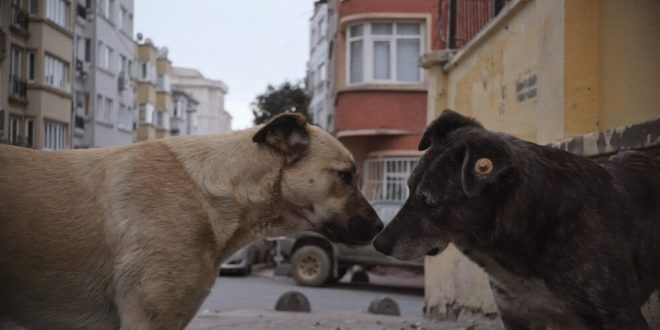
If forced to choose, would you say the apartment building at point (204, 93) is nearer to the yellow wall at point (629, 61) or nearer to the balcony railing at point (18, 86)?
the balcony railing at point (18, 86)

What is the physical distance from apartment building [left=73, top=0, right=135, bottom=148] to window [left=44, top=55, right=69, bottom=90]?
3.85 meters

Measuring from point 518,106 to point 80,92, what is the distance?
53.1 m

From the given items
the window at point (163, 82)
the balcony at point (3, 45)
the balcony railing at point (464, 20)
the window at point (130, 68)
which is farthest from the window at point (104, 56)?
the balcony railing at point (464, 20)

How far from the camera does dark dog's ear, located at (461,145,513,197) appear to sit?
4457 millimetres

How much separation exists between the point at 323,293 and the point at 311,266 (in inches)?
67.7

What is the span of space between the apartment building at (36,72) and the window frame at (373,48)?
17611 mm

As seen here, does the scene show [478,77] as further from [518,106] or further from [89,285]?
[89,285]

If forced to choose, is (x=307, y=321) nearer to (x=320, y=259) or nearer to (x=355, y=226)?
(x=355, y=226)

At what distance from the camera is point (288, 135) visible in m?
5.25

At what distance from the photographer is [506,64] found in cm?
1014

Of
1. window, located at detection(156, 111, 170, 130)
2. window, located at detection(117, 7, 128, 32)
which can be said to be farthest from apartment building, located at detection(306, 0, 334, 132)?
window, located at detection(156, 111, 170, 130)

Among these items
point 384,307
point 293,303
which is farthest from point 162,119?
point 384,307

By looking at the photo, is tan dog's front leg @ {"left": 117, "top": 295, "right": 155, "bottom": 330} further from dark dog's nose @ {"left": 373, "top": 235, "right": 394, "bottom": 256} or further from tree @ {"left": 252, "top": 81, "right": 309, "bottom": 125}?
tree @ {"left": 252, "top": 81, "right": 309, "bottom": 125}

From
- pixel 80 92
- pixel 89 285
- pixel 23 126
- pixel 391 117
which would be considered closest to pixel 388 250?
pixel 89 285
